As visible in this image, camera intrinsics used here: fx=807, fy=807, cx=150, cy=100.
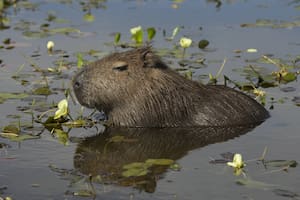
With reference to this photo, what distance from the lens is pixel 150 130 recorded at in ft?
23.9

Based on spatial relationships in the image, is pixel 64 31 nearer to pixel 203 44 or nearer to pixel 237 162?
pixel 203 44

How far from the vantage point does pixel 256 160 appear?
6180 mm

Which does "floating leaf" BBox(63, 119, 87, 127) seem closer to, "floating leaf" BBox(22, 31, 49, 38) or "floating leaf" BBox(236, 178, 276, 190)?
"floating leaf" BBox(236, 178, 276, 190)

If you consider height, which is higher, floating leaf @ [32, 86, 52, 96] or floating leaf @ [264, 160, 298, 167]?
floating leaf @ [264, 160, 298, 167]

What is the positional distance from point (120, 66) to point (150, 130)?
678 mm

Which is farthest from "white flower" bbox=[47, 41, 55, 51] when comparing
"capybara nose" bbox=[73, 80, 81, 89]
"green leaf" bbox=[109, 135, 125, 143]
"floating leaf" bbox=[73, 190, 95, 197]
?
"floating leaf" bbox=[73, 190, 95, 197]

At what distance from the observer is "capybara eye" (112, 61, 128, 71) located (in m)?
7.49

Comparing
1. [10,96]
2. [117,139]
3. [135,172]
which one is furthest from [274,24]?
[135,172]

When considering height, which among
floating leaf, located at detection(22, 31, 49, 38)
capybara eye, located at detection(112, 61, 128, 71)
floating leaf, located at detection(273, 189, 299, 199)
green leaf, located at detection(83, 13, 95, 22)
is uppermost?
capybara eye, located at detection(112, 61, 128, 71)

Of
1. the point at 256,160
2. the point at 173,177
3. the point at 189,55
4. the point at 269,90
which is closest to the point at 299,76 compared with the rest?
the point at 269,90

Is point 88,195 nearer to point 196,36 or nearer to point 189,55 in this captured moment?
point 189,55

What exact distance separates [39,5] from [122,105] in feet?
19.0

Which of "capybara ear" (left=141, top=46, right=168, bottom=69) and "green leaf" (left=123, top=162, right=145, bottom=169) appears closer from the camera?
"green leaf" (left=123, top=162, right=145, bottom=169)

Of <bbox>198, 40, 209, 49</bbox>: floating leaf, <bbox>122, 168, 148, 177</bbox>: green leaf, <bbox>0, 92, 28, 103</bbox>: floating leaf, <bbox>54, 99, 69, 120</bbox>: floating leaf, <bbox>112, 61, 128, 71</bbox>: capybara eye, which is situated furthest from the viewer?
<bbox>198, 40, 209, 49</bbox>: floating leaf
